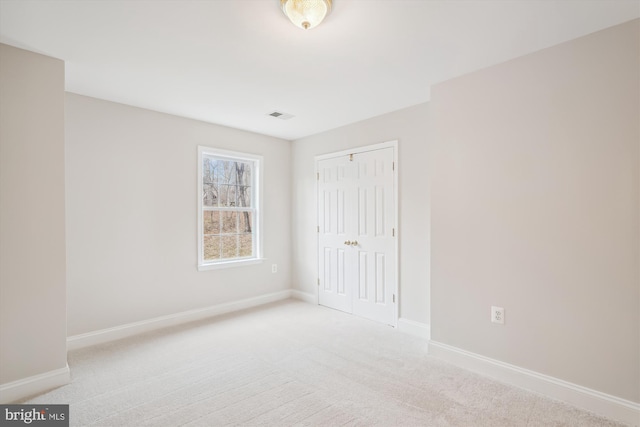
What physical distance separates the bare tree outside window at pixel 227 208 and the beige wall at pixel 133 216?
0.70 feet

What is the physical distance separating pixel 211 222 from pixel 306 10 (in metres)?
3.09

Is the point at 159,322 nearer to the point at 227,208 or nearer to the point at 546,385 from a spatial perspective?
the point at 227,208

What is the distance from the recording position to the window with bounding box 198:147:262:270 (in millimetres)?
4180

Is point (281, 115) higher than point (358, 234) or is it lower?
higher

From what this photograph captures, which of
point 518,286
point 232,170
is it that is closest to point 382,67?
point 518,286

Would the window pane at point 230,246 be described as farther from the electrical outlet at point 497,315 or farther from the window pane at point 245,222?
the electrical outlet at point 497,315

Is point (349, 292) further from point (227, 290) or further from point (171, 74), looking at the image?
point (171, 74)

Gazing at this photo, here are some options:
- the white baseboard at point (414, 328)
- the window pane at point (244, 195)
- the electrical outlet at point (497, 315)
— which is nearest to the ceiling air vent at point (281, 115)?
the window pane at point (244, 195)

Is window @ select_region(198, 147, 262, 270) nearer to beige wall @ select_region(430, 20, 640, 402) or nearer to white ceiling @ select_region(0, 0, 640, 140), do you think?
white ceiling @ select_region(0, 0, 640, 140)

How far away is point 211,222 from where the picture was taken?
4.26 meters

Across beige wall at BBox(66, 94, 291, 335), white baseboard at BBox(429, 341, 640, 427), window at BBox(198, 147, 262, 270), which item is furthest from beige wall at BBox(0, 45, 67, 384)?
white baseboard at BBox(429, 341, 640, 427)

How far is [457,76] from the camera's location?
280cm

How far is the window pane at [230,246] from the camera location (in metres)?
4.40

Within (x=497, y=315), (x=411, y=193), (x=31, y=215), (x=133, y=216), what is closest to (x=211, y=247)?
(x=133, y=216)
